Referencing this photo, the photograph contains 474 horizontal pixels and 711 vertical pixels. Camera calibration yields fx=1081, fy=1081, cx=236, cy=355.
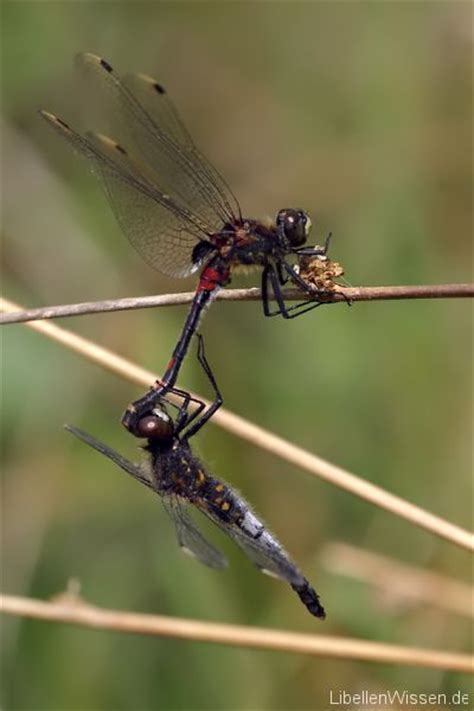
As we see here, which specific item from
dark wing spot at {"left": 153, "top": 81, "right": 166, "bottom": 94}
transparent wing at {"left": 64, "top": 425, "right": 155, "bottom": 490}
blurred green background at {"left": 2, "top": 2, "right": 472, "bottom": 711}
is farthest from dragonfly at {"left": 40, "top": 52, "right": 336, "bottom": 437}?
blurred green background at {"left": 2, "top": 2, "right": 472, "bottom": 711}

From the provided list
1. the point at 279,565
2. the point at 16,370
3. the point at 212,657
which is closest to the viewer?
the point at 279,565

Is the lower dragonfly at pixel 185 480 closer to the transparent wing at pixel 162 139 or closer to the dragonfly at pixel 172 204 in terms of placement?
the dragonfly at pixel 172 204

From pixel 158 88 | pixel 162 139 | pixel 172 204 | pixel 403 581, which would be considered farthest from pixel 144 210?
pixel 403 581

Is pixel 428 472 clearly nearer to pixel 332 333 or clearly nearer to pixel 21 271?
pixel 332 333

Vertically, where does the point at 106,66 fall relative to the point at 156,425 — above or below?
above

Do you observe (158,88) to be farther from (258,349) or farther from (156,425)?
(258,349)

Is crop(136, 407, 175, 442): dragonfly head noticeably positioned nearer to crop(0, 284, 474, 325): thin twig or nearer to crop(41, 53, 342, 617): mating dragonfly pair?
crop(41, 53, 342, 617): mating dragonfly pair

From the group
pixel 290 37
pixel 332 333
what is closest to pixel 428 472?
pixel 332 333
